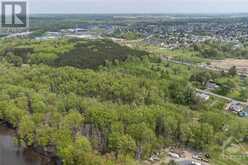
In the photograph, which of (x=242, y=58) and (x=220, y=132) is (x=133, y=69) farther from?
(x=242, y=58)

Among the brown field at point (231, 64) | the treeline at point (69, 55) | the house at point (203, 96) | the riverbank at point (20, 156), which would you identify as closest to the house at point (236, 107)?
the house at point (203, 96)

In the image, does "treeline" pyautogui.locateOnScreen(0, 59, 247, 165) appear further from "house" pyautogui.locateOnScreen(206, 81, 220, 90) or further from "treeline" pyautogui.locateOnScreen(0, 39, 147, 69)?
"treeline" pyautogui.locateOnScreen(0, 39, 147, 69)

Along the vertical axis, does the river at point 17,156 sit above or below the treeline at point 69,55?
below

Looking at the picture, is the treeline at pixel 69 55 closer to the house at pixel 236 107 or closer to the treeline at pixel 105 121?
the treeline at pixel 105 121

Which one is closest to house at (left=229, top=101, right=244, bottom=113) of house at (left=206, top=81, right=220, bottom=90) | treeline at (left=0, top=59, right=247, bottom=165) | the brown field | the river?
treeline at (left=0, top=59, right=247, bottom=165)

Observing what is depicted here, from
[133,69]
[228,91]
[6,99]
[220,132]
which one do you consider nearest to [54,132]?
[6,99]

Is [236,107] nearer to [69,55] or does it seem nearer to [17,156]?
[17,156]
